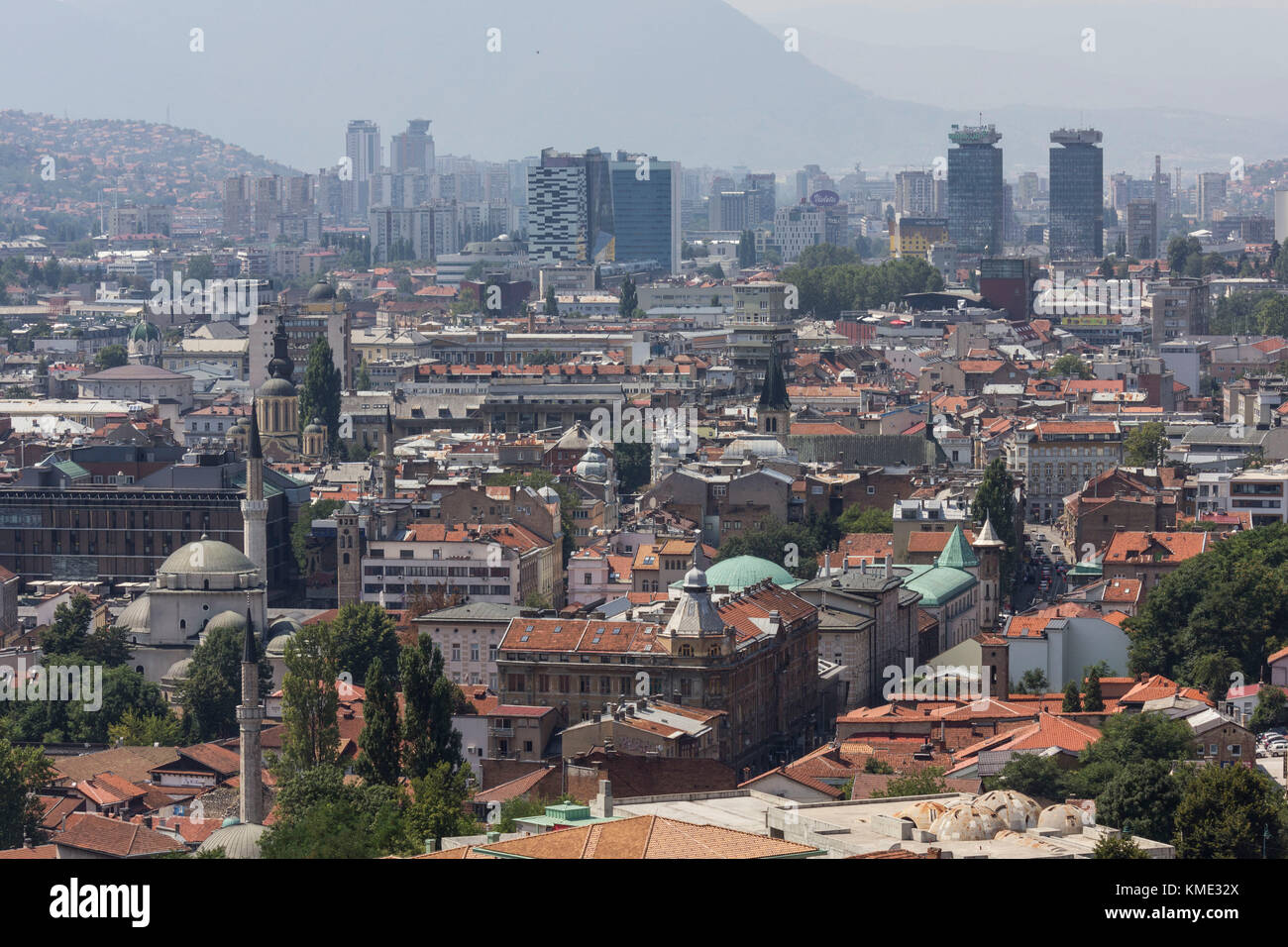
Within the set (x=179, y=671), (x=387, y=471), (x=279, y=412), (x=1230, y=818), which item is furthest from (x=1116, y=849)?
(x=279, y=412)

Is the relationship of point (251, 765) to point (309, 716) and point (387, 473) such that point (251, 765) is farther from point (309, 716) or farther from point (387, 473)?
point (387, 473)

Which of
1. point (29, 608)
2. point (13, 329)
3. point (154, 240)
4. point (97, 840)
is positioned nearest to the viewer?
point (97, 840)

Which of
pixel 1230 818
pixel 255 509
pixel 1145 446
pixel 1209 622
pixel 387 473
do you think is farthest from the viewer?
pixel 1145 446

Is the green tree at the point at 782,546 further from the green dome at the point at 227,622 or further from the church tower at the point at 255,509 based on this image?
the green dome at the point at 227,622

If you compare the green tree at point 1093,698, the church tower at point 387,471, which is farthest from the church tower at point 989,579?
the church tower at point 387,471

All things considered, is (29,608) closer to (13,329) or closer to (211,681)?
(211,681)

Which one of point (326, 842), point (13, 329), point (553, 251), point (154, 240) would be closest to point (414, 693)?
point (326, 842)
